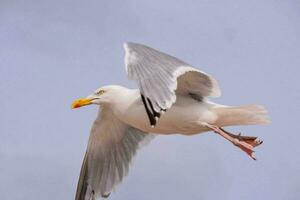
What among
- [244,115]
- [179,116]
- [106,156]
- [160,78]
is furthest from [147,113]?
[106,156]

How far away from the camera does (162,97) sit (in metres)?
7.03

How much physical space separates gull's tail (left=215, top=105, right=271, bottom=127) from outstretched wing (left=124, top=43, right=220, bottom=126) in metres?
0.21

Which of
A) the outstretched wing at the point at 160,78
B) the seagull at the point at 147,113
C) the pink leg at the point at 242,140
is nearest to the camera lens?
the outstretched wing at the point at 160,78

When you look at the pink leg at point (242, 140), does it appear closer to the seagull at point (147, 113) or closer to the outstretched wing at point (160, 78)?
the seagull at point (147, 113)

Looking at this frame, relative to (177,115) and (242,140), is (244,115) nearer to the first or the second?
(242,140)

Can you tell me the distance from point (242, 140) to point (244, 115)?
0.90 ft

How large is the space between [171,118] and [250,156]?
0.92m

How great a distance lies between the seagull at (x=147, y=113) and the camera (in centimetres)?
735

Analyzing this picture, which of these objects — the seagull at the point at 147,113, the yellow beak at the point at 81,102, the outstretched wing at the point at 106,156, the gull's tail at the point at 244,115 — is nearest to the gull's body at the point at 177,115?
the seagull at the point at 147,113

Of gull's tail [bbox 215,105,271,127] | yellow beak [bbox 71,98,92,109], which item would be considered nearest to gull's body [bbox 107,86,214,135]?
gull's tail [bbox 215,105,271,127]

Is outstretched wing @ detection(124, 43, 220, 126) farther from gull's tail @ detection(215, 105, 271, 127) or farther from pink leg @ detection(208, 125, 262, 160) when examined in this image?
pink leg @ detection(208, 125, 262, 160)

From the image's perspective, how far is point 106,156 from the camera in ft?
35.8

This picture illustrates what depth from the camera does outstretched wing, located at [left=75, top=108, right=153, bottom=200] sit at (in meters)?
10.6

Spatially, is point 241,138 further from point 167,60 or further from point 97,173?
point 97,173
